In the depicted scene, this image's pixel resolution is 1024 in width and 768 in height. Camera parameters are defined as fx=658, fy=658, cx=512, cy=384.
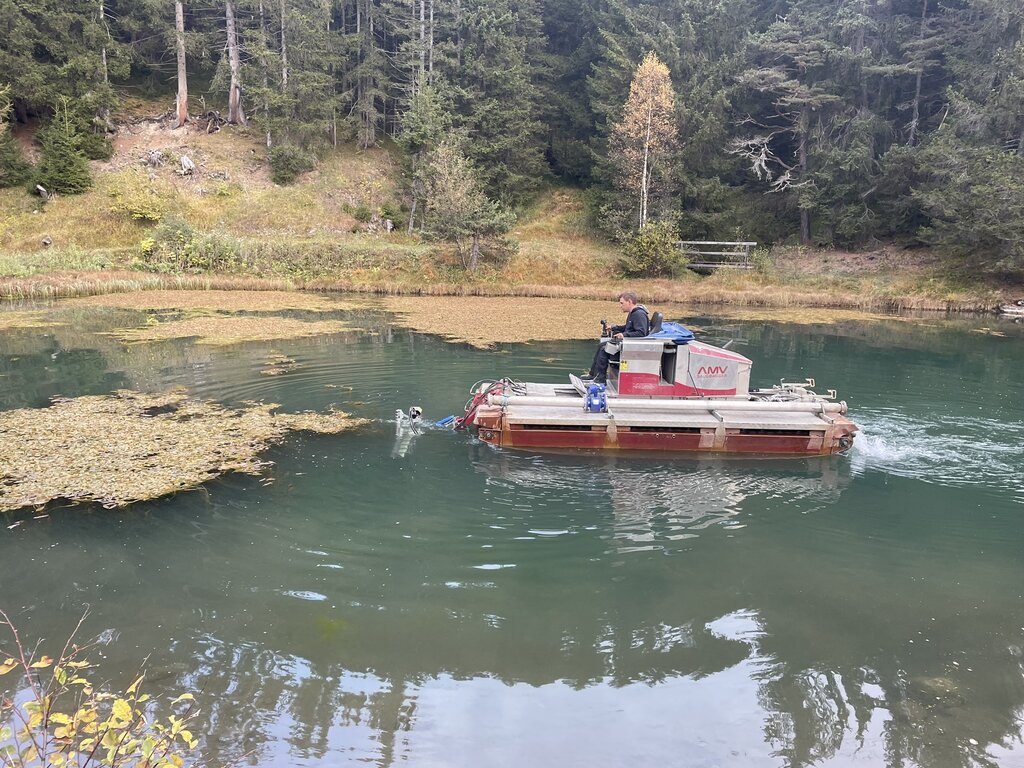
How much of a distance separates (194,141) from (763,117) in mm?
31413

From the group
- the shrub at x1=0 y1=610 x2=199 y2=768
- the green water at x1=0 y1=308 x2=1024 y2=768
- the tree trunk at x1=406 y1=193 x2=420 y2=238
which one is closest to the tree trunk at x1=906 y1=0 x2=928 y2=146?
the tree trunk at x1=406 y1=193 x2=420 y2=238

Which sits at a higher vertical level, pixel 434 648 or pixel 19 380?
pixel 19 380

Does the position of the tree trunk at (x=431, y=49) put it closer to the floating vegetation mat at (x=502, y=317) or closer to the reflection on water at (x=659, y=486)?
the floating vegetation mat at (x=502, y=317)

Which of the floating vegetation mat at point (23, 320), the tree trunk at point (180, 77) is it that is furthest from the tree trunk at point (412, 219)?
the floating vegetation mat at point (23, 320)

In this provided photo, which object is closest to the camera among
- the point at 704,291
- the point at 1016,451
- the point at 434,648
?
the point at 434,648

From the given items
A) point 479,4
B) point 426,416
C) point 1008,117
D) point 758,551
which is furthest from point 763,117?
point 758,551

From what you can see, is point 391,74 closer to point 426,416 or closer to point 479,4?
point 479,4

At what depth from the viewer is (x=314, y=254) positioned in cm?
2998

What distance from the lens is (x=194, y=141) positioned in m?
35.9

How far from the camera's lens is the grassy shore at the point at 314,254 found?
2658cm

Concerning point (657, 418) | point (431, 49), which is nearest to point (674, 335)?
point (657, 418)

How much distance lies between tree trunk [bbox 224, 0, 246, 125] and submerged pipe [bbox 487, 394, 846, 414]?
116ft

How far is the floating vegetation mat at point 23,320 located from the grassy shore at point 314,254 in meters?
4.07

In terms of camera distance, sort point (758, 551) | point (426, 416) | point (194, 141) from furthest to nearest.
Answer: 1. point (194, 141)
2. point (426, 416)
3. point (758, 551)
